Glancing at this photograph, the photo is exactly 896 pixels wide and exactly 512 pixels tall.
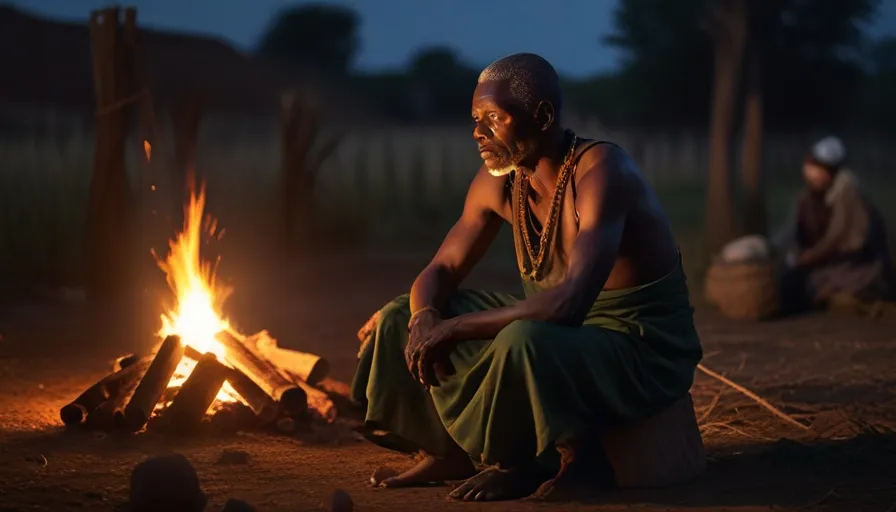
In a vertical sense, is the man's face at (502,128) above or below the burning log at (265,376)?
above

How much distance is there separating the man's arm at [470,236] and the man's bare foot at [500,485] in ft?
2.26

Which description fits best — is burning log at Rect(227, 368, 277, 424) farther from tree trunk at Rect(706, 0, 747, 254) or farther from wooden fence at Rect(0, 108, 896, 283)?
tree trunk at Rect(706, 0, 747, 254)

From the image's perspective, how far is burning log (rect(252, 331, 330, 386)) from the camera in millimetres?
5512

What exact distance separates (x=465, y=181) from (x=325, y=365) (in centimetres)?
1189

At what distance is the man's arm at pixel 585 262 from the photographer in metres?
3.80

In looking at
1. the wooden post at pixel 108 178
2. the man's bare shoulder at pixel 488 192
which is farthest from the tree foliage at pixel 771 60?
the man's bare shoulder at pixel 488 192

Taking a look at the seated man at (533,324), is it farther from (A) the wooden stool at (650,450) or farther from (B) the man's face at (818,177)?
(B) the man's face at (818,177)

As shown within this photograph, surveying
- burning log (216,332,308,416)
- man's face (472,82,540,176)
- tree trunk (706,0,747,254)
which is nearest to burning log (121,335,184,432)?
burning log (216,332,308,416)

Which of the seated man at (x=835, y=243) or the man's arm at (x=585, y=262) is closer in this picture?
the man's arm at (x=585, y=262)

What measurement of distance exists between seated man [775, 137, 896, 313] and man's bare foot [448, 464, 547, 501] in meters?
5.62

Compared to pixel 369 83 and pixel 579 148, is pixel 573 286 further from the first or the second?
pixel 369 83

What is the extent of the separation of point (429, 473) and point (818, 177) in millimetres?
5773

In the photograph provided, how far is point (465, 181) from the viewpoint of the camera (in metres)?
17.3

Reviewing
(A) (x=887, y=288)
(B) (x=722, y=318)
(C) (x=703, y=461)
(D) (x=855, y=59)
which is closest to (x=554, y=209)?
(C) (x=703, y=461)
